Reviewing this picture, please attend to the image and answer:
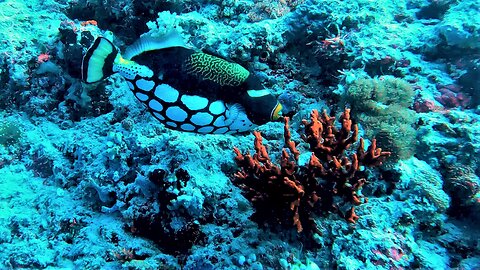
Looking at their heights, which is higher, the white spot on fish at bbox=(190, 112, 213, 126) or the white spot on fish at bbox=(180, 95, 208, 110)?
the white spot on fish at bbox=(180, 95, 208, 110)

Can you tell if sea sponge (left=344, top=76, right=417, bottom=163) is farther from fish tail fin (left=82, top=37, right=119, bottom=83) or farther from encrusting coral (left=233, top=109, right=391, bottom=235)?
fish tail fin (left=82, top=37, right=119, bottom=83)

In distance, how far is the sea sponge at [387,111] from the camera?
3.05 meters

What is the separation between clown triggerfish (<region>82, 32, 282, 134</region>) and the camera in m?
2.20

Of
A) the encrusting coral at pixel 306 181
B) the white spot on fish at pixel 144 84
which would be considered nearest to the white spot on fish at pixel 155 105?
the white spot on fish at pixel 144 84

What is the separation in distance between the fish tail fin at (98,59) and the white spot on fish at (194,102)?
52 centimetres

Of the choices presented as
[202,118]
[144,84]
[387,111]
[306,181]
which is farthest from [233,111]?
[387,111]

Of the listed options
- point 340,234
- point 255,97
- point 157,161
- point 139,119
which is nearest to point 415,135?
point 340,234

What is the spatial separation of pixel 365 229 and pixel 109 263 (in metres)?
1.96

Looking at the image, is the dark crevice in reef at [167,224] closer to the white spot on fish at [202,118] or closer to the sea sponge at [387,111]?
the white spot on fish at [202,118]

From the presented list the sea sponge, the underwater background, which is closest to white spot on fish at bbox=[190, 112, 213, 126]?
the underwater background

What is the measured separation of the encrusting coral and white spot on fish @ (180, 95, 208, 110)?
0.62 meters

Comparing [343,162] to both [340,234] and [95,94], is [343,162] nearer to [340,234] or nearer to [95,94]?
[340,234]

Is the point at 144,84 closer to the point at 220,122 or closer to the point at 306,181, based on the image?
the point at 220,122

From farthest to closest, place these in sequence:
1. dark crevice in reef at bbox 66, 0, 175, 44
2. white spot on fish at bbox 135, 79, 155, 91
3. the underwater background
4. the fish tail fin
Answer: dark crevice in reef at bbox 66, 0, 175, 44 → the underwater background → white spot on fish at bbox 135, 79, 155, 91 → the fish tail fin
